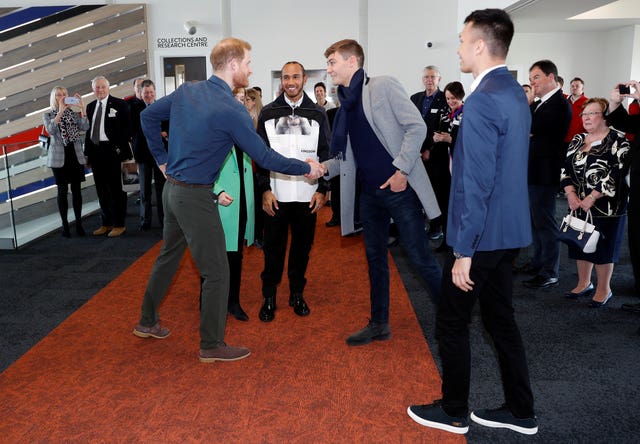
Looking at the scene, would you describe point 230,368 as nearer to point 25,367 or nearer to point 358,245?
point 25,367

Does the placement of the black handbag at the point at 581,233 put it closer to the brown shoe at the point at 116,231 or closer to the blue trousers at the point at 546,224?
the blue trousers at the point at 546,224

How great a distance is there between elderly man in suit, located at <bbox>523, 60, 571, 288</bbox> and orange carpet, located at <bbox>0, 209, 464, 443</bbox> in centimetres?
128

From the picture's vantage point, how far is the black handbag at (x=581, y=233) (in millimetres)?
3801

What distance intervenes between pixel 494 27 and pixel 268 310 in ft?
7.90

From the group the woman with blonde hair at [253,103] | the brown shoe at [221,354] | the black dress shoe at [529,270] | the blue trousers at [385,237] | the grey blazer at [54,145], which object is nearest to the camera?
the blue trousers at [385,237]

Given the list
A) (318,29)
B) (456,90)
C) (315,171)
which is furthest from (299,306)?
(318,29)

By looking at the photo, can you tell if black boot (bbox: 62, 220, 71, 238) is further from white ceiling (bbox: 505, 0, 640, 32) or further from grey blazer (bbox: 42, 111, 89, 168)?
white ceiling (bbox: 505, 0, 640, 32)

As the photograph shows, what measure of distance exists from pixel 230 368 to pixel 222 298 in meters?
0.39

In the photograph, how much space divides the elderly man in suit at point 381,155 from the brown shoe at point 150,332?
1416 millimetres

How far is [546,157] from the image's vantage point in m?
4.25

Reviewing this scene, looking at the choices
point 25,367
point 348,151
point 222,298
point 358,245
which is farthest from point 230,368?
point 358,245

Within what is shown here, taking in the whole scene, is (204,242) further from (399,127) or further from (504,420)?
(504,420)

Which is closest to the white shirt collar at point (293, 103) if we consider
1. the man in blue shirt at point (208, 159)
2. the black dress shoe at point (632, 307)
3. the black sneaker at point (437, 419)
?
the man in blue shirt at point (208, 159)

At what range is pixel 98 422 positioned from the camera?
8.34ft
